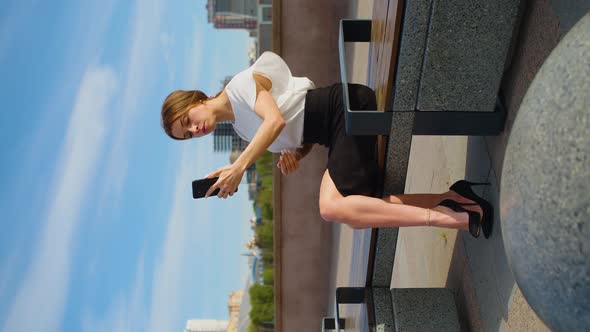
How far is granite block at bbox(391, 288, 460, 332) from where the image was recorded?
3.70 metres

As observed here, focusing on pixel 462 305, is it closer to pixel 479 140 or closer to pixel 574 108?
pixel 479 140

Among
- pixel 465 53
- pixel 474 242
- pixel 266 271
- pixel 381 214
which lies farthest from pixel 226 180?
pixel 266 271

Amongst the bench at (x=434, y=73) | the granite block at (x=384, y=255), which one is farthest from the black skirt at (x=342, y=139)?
the granite block at (x=384, y=255)

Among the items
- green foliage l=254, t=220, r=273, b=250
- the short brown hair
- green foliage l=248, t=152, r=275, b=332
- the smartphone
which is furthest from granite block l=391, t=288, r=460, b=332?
green foliage l=254, t=220, r=273, b=250

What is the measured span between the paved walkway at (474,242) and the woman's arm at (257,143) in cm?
118

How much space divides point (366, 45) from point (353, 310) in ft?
11.7

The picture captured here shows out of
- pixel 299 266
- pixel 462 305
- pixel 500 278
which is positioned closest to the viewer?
pixel 500 278

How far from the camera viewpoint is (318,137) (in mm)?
3748

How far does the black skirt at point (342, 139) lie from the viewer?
3383 mm

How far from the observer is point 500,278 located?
3.16m

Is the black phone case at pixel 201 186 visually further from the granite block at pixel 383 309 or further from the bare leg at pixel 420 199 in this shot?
the granite block at pixel 383 309

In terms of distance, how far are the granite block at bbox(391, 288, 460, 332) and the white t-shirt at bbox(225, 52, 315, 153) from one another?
3.96 feet

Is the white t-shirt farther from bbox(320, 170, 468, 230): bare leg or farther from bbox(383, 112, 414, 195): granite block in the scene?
bbox(383, 112, 414, 195): granite block

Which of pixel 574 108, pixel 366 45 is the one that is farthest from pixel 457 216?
pixel 366 45
